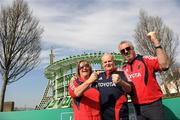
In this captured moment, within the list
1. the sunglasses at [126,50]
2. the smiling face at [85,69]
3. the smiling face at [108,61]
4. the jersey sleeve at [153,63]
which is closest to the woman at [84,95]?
the smiling face at [85,69]

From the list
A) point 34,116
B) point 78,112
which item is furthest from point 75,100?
point 34,116

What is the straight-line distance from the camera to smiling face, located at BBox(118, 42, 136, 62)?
466 centimetres

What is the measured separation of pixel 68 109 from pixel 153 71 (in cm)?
309

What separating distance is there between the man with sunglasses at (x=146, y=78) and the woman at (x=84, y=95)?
21.8 inches

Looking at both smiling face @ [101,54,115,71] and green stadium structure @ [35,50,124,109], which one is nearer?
smiling face @ [101,54,115,71]

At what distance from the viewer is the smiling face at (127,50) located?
4664 millimetres

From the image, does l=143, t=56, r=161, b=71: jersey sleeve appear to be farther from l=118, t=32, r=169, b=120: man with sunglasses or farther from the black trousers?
the black trousers

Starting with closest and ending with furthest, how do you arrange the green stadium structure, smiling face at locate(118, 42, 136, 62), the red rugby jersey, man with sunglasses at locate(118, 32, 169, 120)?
man with sunglasses at locate(118, 32, 169, 120), the red rugby jersey, smiling face at locate(118, 42, 136, 62), the green stadium structure

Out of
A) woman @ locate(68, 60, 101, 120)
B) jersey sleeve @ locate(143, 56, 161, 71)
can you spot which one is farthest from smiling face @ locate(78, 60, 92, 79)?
jersey sleeve @ locate(143, 56, 161, 71)

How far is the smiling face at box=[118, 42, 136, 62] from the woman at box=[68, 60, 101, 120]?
0.55m

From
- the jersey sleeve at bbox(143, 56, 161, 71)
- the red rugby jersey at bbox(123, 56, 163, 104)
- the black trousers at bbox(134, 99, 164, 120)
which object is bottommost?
the black trousers at bbox(134, 99, 164, 120)

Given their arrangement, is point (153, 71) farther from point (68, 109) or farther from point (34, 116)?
point (34, 116)

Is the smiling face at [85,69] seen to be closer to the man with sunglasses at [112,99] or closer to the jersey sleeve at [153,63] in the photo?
the man with sunglasses at [112,99]

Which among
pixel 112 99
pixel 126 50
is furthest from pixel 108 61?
pixel 112 99
